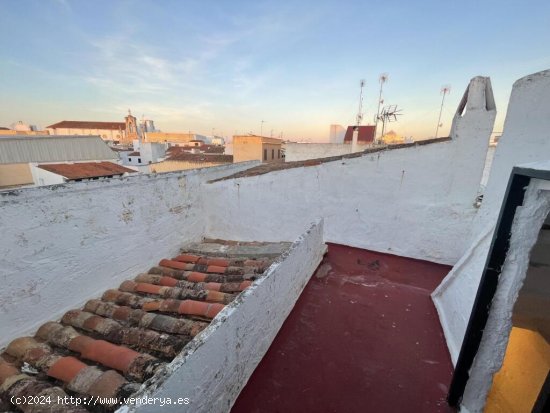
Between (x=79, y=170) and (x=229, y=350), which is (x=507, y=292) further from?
(x=79, y=170)

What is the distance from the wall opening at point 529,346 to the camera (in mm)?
3298

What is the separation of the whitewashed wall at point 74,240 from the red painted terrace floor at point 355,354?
3.17m

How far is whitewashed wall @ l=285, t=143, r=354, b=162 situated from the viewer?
1838cm

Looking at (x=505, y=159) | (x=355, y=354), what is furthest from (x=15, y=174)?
(x=505, y=159)

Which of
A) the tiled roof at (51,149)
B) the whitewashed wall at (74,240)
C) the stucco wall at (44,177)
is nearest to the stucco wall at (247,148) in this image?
the tiled roof at (51,149)

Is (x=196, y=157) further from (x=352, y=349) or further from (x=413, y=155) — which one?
(x=352, y=349)

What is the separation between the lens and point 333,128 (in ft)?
112

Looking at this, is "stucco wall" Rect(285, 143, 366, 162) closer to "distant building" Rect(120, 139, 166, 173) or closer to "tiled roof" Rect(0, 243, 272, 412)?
"tiled roof" Rect(0, 243, 272, 412)

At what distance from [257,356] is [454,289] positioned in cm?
300

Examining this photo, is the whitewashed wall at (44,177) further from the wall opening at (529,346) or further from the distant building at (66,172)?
the wall opening at (529,346)

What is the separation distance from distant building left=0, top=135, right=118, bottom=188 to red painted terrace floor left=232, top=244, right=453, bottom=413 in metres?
21.0

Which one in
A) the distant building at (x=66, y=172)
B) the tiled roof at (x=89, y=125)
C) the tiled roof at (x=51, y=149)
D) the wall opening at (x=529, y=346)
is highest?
the tiled roof at (x=89, y=125)

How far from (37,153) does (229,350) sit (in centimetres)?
2447

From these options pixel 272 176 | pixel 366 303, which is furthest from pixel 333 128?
pixel 366 303
